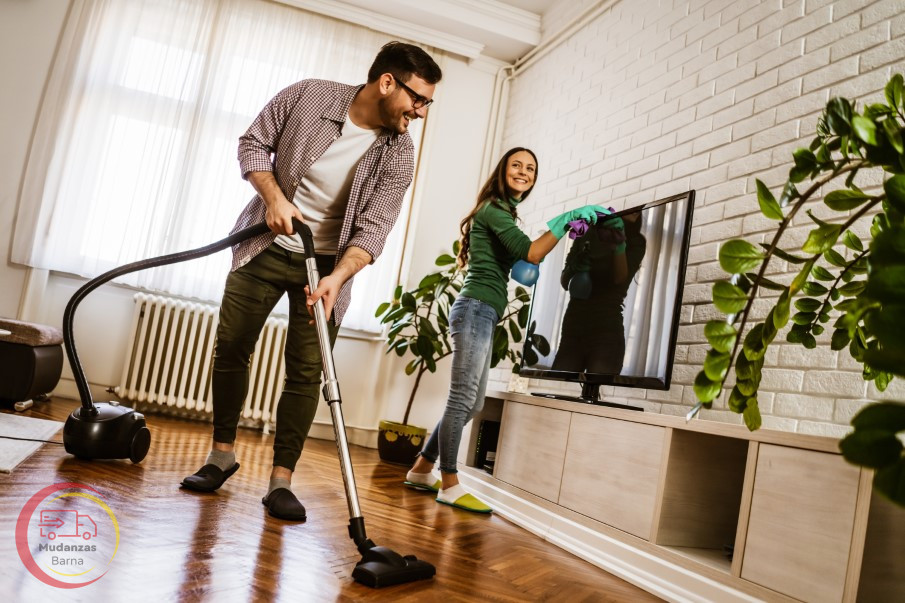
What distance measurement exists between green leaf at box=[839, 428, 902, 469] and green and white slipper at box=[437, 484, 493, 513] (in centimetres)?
249

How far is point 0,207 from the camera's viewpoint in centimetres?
411

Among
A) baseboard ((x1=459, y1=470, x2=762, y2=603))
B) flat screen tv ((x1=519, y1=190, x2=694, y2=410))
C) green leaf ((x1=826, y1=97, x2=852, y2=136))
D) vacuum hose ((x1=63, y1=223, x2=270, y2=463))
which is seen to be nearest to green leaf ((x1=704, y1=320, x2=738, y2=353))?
green leaf ((x1=826, y1=97, x2=852, y2=136))

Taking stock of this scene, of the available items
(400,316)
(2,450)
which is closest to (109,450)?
(2,450)

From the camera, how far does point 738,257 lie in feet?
2.00

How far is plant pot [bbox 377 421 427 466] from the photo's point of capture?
399 cm

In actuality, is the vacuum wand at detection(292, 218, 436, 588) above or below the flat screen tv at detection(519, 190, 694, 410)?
below

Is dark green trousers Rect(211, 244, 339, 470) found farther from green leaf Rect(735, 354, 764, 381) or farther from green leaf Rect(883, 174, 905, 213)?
green leaf Rect(883, 174, 905, 213)

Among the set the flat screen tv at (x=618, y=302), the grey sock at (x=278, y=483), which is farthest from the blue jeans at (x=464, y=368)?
the grey sock at (x=278, y=483)

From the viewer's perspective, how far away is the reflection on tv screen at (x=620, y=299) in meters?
2.37

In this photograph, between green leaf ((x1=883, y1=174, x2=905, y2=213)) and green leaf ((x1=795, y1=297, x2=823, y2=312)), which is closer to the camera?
green leaf ((x1=883, y1=174, x2=905, y2=213))

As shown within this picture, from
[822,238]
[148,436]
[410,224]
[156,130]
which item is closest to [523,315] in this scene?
[410,224]

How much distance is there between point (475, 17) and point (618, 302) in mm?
2750

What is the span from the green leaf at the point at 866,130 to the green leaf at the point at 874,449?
32 centimetres

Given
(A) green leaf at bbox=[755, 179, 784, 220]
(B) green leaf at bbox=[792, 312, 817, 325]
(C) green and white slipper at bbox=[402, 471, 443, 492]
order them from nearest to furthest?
(A) green leaf at bbox=[755, 179, 784, 220], (B) green leaf at bbox=[792, 312, 817, 325], (C) green and white slipper at bbox=[402, 471, 443, 492]
